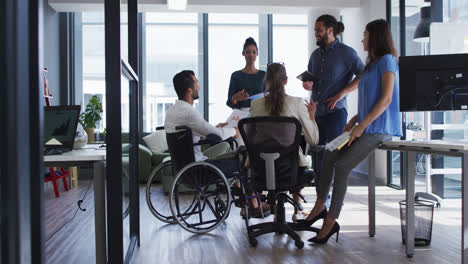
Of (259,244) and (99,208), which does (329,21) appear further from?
(99,208)

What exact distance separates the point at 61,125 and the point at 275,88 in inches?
56.6

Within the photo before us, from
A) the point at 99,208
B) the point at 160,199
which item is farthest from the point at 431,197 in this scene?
the point at 99,208

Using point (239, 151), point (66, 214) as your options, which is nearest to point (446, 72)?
point (239, 151)

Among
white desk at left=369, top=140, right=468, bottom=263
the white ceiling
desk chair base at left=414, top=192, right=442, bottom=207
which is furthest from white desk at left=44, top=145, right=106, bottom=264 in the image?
the white ceiling

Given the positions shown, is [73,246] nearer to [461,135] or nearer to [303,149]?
[303,149]

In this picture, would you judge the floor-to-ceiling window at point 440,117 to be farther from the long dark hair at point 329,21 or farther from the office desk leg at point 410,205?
the office desk leg at point 410,205

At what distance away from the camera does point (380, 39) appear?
2.81 meters

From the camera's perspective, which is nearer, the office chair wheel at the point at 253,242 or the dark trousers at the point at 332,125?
the office chair wheel at the point at 253,242

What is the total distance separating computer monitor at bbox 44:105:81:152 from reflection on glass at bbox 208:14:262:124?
18.1ft

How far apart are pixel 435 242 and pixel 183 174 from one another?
1.86 m

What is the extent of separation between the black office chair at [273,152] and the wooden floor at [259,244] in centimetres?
24

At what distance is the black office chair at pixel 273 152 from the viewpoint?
2.72m

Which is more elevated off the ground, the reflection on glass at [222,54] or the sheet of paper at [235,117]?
the reflection on glass at [222,54]

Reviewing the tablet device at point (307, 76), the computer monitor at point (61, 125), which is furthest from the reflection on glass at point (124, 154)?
the tablet device at point (307, 76)
